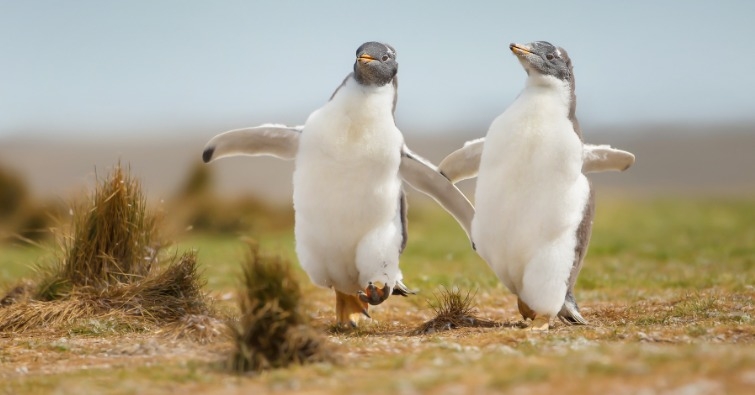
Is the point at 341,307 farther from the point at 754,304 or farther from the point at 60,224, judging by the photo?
the point at 754,304

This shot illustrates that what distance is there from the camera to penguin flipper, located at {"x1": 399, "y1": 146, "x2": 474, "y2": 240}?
9.92m

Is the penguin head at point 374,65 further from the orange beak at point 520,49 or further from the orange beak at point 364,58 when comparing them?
the orange beak at point 520,49

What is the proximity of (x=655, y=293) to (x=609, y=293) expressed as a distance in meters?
0.63

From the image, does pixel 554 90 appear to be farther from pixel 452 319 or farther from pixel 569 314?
pixel 452 319

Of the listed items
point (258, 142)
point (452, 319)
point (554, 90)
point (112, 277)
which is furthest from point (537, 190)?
point (112, 277)

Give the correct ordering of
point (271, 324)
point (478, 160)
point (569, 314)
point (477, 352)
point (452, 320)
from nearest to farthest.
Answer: point (271, 324)
point (477, 352)
point (569, 314)
point (452, 320)
point (478, 160)

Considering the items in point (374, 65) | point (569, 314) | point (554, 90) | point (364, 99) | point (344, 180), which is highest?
point (374, 65)

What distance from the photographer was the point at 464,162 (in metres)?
10.4

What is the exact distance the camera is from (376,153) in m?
9.22

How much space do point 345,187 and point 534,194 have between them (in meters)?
1.81

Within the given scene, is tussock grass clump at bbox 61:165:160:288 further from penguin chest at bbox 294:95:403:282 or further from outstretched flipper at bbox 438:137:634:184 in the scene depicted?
outstretched flipper at bbox 438:137:634:184

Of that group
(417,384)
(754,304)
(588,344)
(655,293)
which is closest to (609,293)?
(655,293)

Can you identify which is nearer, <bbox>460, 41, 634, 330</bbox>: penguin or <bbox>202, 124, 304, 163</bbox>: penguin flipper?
<bbox>460, 41, 634, 330</bbox>: penguin

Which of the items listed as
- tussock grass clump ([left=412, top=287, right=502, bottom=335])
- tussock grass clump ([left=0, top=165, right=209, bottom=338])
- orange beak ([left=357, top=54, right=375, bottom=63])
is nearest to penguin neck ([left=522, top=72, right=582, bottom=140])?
orange beak ([left=357, top=54, right=375, bottom=63])
